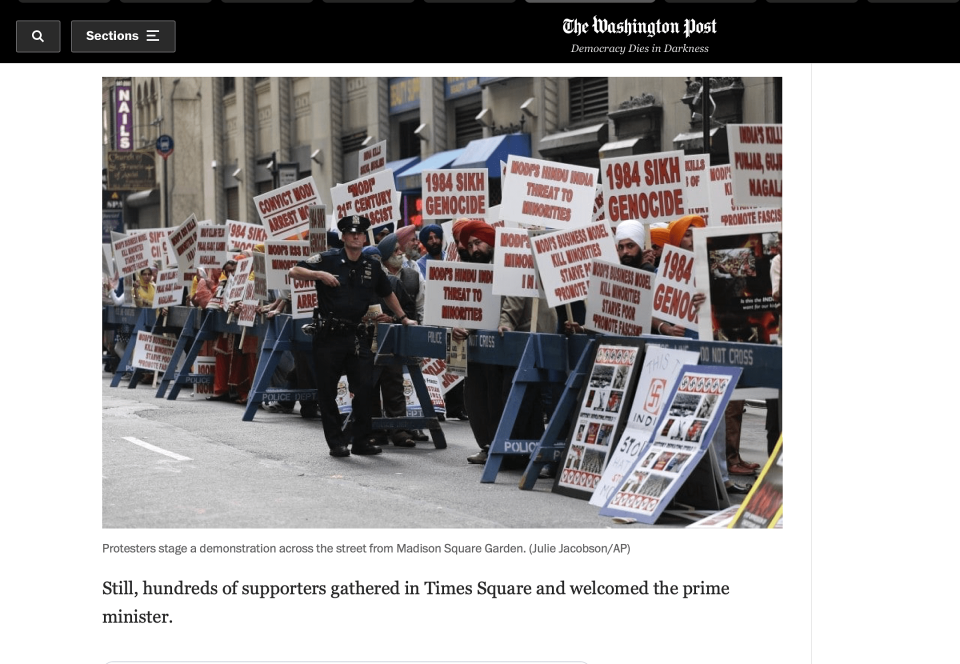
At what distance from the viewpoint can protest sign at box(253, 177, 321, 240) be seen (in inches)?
550

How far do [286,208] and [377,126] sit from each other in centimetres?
1793

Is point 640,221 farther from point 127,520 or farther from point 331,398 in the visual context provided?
point 127,520

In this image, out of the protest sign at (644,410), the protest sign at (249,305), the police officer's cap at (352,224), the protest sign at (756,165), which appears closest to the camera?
the protest sign at (756,165)

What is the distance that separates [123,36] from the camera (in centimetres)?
563

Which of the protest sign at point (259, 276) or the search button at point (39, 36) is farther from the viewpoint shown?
the protest sign at point (259, 276)

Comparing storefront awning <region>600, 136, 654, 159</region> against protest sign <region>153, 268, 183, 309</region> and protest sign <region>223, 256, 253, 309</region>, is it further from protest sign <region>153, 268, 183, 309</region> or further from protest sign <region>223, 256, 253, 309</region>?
protest sign <region>223, 256, 253, 309</region>

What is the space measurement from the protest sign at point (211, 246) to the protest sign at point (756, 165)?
32.5ft

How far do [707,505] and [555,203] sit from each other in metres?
2.85

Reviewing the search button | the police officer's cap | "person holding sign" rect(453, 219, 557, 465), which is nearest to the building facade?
"person holding sign" rect(453, 219, 557, 465)

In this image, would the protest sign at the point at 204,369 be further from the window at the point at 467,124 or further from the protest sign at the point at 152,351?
the window at the point at 467,124

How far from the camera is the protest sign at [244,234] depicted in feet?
54.3

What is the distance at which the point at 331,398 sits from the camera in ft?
35.6

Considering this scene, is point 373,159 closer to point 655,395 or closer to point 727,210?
point 727,210

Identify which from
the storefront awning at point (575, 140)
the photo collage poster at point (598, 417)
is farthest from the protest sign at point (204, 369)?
the storefront awning at point (575, 140)
